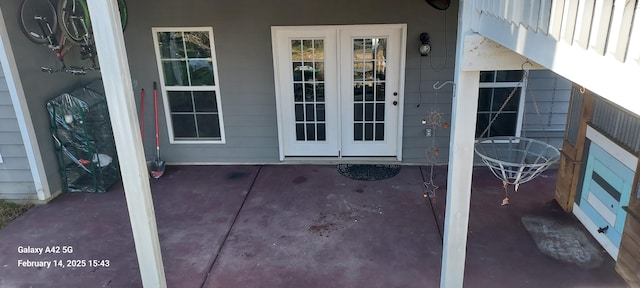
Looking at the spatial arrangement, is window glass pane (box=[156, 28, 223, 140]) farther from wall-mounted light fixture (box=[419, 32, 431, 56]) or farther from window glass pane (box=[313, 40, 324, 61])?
wall-mounted light fixture (box=[419, 32, 431, 56])

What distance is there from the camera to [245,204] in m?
4.88

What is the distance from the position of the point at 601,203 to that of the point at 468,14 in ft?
8.65

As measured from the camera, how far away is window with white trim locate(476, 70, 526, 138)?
5270 millimetres

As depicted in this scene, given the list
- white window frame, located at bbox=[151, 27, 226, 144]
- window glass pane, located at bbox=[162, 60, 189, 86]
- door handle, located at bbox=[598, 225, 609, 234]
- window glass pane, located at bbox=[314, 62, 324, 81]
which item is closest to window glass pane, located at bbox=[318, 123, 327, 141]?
window glass pane, located at bbox=[314, 62, 324, 81]

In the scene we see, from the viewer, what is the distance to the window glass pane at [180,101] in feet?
18.7

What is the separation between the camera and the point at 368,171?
5.60 metres

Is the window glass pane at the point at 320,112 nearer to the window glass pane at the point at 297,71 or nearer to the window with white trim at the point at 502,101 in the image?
the window glass pane at the point at 297,71

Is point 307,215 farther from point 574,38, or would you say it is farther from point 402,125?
point 574,38

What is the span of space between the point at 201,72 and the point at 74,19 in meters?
1.51

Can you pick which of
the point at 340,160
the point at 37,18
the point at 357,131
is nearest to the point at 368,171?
the point at 340,160

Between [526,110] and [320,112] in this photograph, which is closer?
[526,110]

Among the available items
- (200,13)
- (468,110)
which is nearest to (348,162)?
(200,13)

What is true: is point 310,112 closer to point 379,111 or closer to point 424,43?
point 379,111

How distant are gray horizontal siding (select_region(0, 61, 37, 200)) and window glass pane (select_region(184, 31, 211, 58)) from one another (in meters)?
1.99
